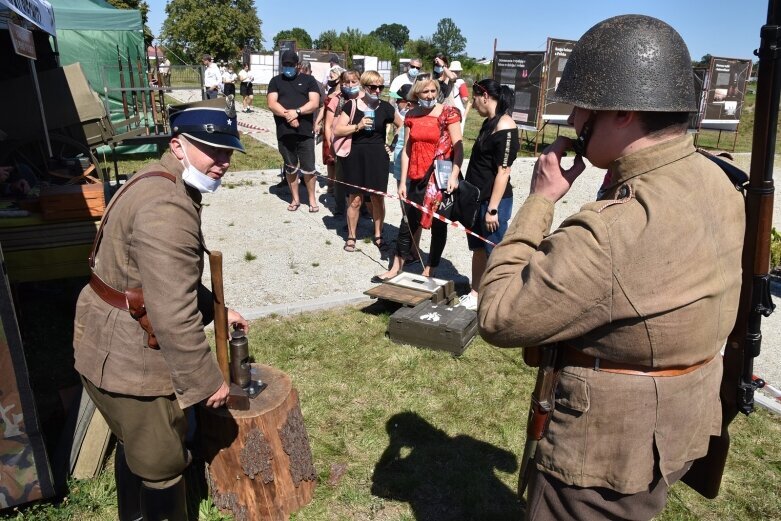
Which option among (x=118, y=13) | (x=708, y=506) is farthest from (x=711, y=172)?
(x=118, y=13)

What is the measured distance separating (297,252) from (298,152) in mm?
1827

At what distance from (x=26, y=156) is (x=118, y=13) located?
4.41m

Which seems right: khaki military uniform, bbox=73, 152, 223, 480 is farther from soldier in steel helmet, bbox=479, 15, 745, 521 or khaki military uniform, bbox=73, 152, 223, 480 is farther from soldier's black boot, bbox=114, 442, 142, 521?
soldier in steel helmet, bbox=479, 15, 745, 521

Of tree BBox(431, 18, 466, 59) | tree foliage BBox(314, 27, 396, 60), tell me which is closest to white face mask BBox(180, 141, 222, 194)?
tree foliage BBox(314, 27, 396, 60)

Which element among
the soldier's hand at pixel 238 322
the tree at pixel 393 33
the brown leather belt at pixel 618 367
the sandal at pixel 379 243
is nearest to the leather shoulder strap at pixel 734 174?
the brown leather belt at pixel 618 367

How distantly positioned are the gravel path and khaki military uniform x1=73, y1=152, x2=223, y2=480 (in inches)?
116

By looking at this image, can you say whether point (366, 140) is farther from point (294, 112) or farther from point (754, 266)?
point (754, 266)

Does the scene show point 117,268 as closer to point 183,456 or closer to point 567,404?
point 183,456

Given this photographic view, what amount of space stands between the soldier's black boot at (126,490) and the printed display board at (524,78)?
1311cm

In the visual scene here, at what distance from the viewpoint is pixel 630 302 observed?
55.2 inches

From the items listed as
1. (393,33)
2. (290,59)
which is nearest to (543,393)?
(290,59)

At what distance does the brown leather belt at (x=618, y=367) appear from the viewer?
1551 millimetres

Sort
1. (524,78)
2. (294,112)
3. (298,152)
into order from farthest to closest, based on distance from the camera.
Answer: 1. (524,78)
2. (298,152)
3. (294,112)

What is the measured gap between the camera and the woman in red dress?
566 centimetres
